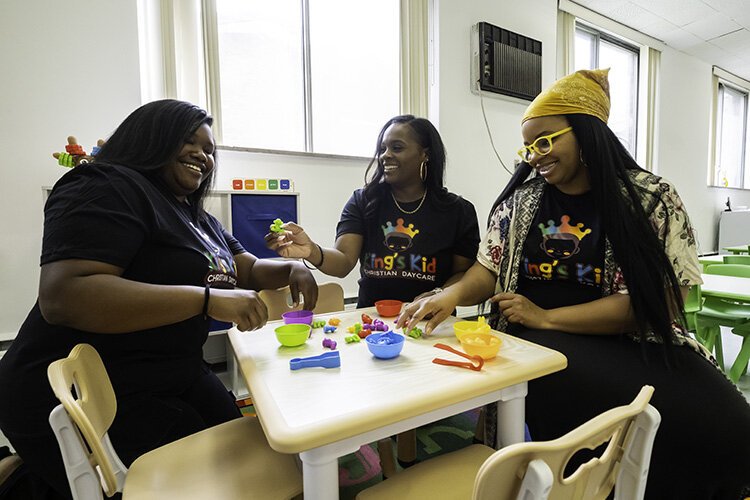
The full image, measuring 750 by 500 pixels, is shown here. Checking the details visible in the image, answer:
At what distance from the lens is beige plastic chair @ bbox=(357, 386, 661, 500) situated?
0.50 m

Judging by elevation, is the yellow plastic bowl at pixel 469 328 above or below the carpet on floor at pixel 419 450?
above

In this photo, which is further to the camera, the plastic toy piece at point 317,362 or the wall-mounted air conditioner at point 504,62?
the wall-mounted air conditioner at point 504,62

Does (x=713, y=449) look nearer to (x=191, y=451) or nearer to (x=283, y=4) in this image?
(x=191, y=451)

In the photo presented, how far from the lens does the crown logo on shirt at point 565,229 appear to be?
1196 millimetres

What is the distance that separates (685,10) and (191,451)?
230 inches

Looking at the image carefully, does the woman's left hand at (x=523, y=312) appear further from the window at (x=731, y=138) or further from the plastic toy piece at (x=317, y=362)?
the window at (x=731, y=138)

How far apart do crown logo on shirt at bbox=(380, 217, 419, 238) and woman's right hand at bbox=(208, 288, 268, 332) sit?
81 cm

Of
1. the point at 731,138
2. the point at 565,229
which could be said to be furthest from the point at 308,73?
the point at 731,138

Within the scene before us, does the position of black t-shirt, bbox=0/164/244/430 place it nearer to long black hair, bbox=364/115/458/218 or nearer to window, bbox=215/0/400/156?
long black hair, bbox=364/115/458/218

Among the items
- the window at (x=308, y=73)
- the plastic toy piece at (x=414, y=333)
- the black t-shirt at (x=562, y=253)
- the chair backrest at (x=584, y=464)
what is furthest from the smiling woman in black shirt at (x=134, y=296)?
the window at (x=308, y=73)

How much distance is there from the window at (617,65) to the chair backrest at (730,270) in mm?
2484

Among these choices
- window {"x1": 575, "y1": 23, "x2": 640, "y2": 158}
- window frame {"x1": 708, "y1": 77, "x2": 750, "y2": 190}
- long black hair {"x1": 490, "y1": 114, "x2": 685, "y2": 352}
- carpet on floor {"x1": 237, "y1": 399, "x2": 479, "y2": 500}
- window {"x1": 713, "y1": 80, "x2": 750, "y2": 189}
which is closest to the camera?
long black hair {"x1": 490, "y1": 114, "x2": 685, "y2": 352}

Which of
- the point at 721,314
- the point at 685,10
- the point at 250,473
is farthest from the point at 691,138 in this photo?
the point at 250,473

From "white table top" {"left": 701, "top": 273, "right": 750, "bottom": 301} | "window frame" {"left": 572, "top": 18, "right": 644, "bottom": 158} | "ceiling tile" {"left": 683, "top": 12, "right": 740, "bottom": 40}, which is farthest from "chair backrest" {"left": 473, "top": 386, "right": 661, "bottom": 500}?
"ceiling tile" {"left": 683, "top": 12, "right": 740, "bottom": 40}
